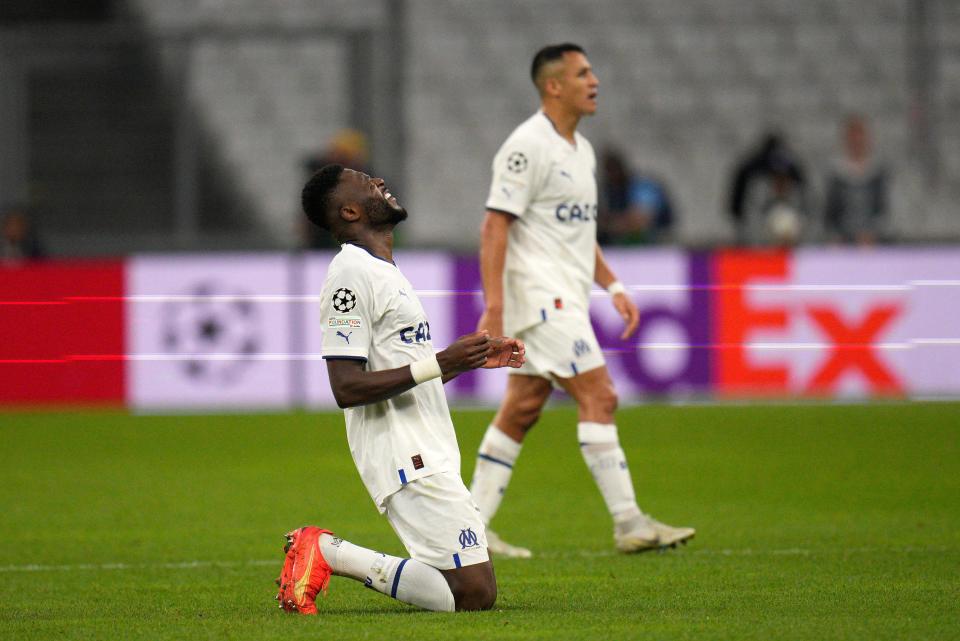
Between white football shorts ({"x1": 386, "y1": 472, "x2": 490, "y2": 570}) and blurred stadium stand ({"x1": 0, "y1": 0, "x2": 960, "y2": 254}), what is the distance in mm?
12403

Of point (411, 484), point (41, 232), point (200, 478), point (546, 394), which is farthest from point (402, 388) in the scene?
point (41, 232)

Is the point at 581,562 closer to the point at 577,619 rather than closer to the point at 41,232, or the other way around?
the point at 577,619

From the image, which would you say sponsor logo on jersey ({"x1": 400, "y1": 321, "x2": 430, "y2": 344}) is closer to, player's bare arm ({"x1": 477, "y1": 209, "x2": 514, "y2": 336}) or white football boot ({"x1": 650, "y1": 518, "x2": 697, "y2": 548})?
player's bare arm ({"x1": 477, "y1": 209, "x2": 514, "y2": 336})

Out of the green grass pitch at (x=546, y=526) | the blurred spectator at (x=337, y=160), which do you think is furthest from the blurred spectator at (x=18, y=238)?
the blurred spectator at (x=337, y=160)

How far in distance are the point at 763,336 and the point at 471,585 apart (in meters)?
7.98

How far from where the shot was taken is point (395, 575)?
572 centimetres

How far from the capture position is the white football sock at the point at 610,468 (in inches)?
293

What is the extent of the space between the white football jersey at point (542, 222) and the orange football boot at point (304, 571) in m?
2.14

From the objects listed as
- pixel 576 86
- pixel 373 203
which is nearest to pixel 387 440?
pixel 373 203

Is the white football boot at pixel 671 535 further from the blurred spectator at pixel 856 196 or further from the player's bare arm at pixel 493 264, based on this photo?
the blurred spectator at pixel 856 196

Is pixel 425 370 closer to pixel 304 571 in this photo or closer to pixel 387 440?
pixel 387 440

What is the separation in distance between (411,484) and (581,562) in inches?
68.3

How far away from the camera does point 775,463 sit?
35.3 ft

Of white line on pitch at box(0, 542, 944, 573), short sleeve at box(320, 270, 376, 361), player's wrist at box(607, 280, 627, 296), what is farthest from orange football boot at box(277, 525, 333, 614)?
player's wrist at box(607, 280, 627, 296)
